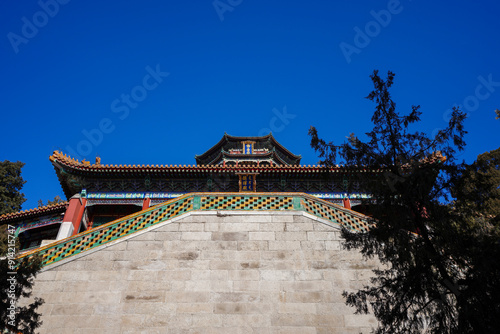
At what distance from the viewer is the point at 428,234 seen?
5.96 m

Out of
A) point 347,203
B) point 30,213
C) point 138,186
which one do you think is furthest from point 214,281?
point 30,213

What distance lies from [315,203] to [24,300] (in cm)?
633

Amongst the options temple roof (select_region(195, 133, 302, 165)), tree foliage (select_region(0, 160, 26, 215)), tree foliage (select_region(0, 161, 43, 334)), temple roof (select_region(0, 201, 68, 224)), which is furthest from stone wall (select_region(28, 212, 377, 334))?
tree foliage (select_region(0, 160, 26, 215))

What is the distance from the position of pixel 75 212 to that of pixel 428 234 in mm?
15779

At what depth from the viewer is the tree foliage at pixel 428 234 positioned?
536 cm

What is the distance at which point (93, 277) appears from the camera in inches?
326

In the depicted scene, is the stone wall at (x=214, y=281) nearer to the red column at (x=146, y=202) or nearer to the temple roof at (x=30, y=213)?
the red column at (x=146, y=202)

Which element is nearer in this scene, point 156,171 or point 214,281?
point 214,281

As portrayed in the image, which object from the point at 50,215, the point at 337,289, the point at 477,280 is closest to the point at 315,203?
the point at 337,289

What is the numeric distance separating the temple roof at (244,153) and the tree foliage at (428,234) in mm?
18552

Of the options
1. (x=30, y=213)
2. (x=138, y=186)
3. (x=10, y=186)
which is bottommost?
(x=30, y=213)

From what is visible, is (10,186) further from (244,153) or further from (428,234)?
(428,234)

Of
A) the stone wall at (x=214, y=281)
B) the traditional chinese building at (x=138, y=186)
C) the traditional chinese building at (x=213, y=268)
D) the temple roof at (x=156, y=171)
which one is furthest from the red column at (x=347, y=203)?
the stone wall at (x=214, y=281)

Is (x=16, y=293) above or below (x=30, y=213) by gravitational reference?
below
